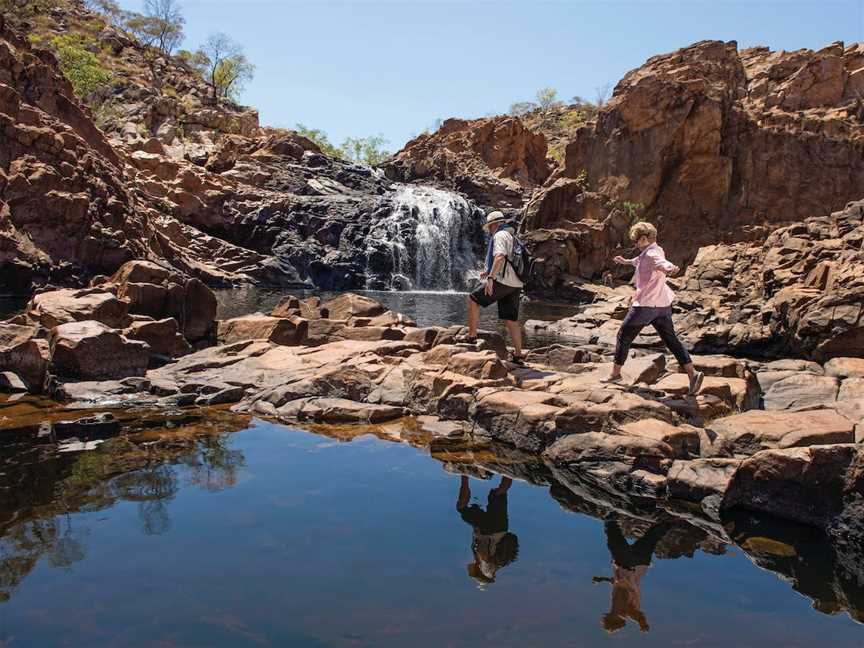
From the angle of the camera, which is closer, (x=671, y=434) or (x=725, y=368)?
(x=671, y=434)

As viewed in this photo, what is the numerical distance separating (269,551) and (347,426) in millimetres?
3554

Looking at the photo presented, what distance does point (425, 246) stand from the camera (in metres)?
39.3

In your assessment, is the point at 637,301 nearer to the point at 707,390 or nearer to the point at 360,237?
the point at 707,390

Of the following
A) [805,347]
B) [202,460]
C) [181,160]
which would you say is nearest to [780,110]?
[805,347]

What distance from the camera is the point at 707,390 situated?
26.7 ft

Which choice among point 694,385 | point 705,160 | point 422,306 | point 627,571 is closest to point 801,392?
point 694,385

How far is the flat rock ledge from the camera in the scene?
5.66 meters

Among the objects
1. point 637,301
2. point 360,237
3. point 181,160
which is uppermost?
point 181,160

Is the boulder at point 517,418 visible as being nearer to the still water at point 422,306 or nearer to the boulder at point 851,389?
the boulder at point 851,389

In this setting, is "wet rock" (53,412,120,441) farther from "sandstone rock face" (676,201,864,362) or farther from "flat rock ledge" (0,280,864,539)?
"sandstone rock face" (676,201,864,362)

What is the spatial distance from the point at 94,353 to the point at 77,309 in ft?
6.62

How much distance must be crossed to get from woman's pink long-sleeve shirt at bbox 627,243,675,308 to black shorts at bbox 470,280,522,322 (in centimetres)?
187

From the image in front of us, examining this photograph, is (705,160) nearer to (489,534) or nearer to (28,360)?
(28,360)

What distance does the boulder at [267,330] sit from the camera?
42.0 feet
